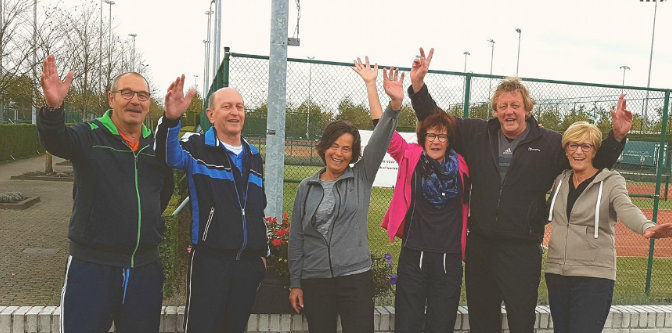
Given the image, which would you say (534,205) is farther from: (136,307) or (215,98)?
(136,307)

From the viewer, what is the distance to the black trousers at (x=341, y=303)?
330 centimetres

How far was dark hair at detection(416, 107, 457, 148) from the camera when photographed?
3600 millimetres

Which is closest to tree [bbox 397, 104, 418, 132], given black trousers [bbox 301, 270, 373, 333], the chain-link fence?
the chain-link fence

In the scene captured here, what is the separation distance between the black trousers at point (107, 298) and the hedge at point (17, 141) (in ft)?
76.5

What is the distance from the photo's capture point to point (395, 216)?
366 cm

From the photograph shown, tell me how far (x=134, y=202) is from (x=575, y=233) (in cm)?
268

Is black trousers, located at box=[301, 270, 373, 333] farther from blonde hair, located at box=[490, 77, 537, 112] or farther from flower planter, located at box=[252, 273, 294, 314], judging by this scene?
blonde hair, located at box=[490, 77, 537, 112]

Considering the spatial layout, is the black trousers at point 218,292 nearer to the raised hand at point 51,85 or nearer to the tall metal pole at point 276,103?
the raised hand at point 51,85

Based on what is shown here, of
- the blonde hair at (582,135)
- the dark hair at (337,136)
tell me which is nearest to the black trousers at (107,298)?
the dark hair at (337,136)

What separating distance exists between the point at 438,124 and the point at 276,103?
1.71 m

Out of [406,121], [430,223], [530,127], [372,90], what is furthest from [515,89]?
[406,121]

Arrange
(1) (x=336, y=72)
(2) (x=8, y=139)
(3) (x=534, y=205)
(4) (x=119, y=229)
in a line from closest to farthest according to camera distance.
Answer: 1. (4) (x=119, y=229)
2. (3) (x=534, y=205)
3. (1) (x=336, y=72)
4. (2) (x=8, y=139)

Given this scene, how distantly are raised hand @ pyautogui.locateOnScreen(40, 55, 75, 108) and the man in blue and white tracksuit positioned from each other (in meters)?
0.52

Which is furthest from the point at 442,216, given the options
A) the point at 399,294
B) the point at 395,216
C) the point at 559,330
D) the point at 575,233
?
the point at 559,330
